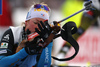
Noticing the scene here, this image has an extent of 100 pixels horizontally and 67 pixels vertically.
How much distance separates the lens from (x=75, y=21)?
3.80 meters

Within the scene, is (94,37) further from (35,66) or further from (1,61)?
(1,61)

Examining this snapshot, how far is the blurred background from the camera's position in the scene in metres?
3.73

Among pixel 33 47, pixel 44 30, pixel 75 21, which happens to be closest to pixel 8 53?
pixel 33 47

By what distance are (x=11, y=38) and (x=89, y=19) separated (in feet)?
7.85

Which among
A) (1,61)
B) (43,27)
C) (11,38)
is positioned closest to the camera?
(43,27)

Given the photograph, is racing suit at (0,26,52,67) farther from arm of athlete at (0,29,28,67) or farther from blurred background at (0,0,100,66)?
blurred background at (0,0,100,66)

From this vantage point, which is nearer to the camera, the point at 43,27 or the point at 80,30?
the point at 43,27

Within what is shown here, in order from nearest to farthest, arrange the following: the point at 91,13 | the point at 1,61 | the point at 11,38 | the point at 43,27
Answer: the point at 43,27
the point at 1,61
the point at 11,38
the point at 91,13

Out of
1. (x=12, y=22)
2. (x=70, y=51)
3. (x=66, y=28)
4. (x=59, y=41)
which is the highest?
(x=12, y=22)

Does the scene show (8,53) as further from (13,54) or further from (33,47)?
(33,47)

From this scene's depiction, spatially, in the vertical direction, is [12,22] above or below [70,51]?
above

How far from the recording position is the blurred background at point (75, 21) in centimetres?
373

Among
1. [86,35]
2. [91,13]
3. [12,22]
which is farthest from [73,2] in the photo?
[12,22]

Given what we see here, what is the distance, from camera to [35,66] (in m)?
1.79
